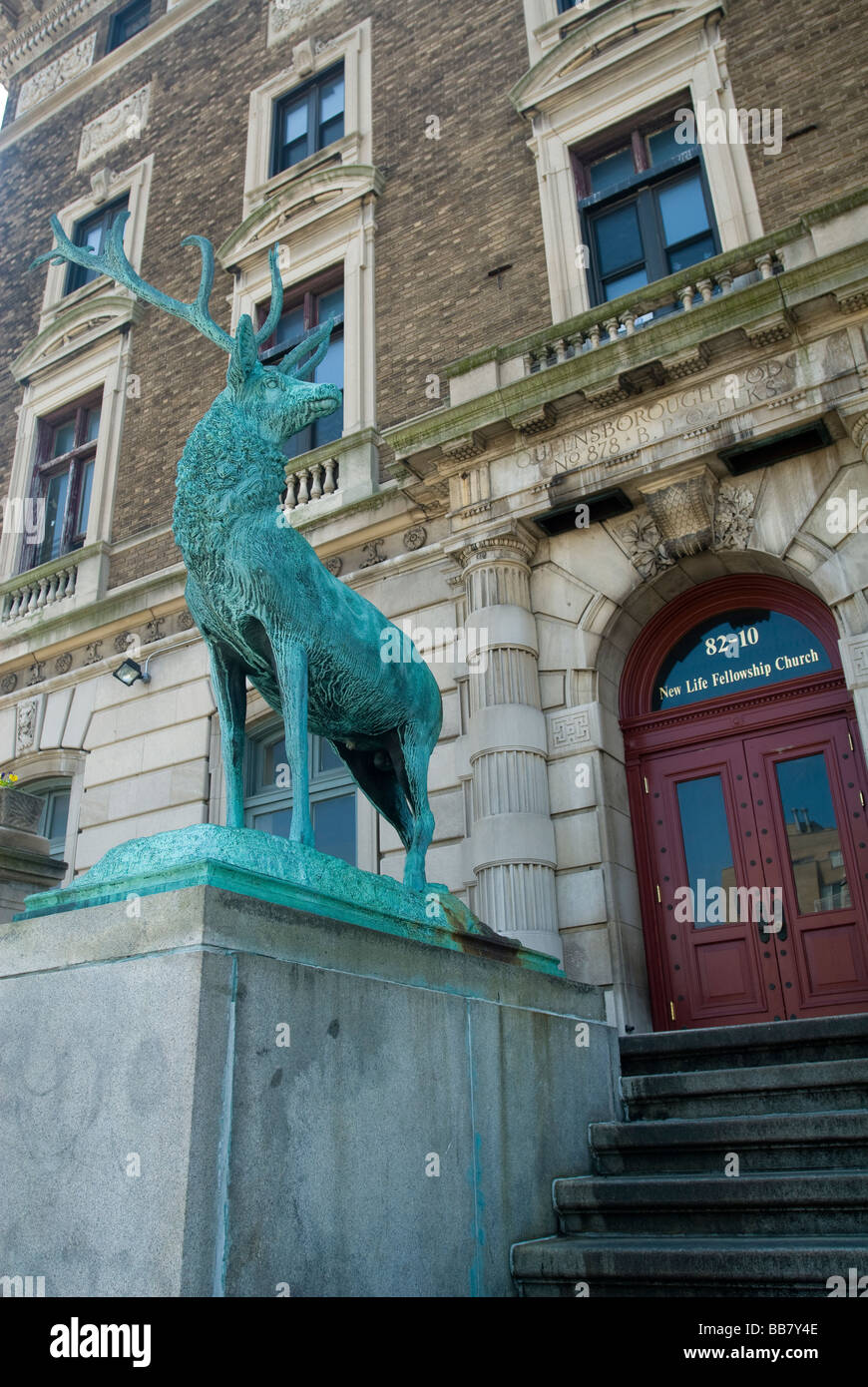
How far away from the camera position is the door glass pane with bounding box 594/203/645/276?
12.9m

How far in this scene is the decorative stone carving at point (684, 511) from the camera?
1037 cm

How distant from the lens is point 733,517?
1029 centimetres

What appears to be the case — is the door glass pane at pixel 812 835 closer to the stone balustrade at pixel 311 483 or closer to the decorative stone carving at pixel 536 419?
the decorative stone carving at pixel 536 419

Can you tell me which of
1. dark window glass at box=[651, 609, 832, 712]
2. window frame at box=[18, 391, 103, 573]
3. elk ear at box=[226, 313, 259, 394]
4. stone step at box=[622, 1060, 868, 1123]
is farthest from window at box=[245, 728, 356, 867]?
elk ear at box=[226, 313, 259, 394]

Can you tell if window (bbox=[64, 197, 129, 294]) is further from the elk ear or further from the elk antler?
the elk ear

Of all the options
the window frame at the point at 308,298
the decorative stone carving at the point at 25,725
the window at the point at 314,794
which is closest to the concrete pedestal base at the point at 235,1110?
the window at the point at 314,794

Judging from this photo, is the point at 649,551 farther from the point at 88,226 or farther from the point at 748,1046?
the point at 88,226

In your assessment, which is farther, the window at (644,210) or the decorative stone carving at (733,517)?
the window at (644,210)

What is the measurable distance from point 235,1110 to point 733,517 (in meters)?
8.31

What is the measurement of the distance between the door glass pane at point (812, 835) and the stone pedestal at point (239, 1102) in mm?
5644

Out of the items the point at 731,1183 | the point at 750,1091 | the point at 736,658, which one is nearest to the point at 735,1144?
the point at 731,1183

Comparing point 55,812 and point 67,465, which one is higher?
point 67,465
